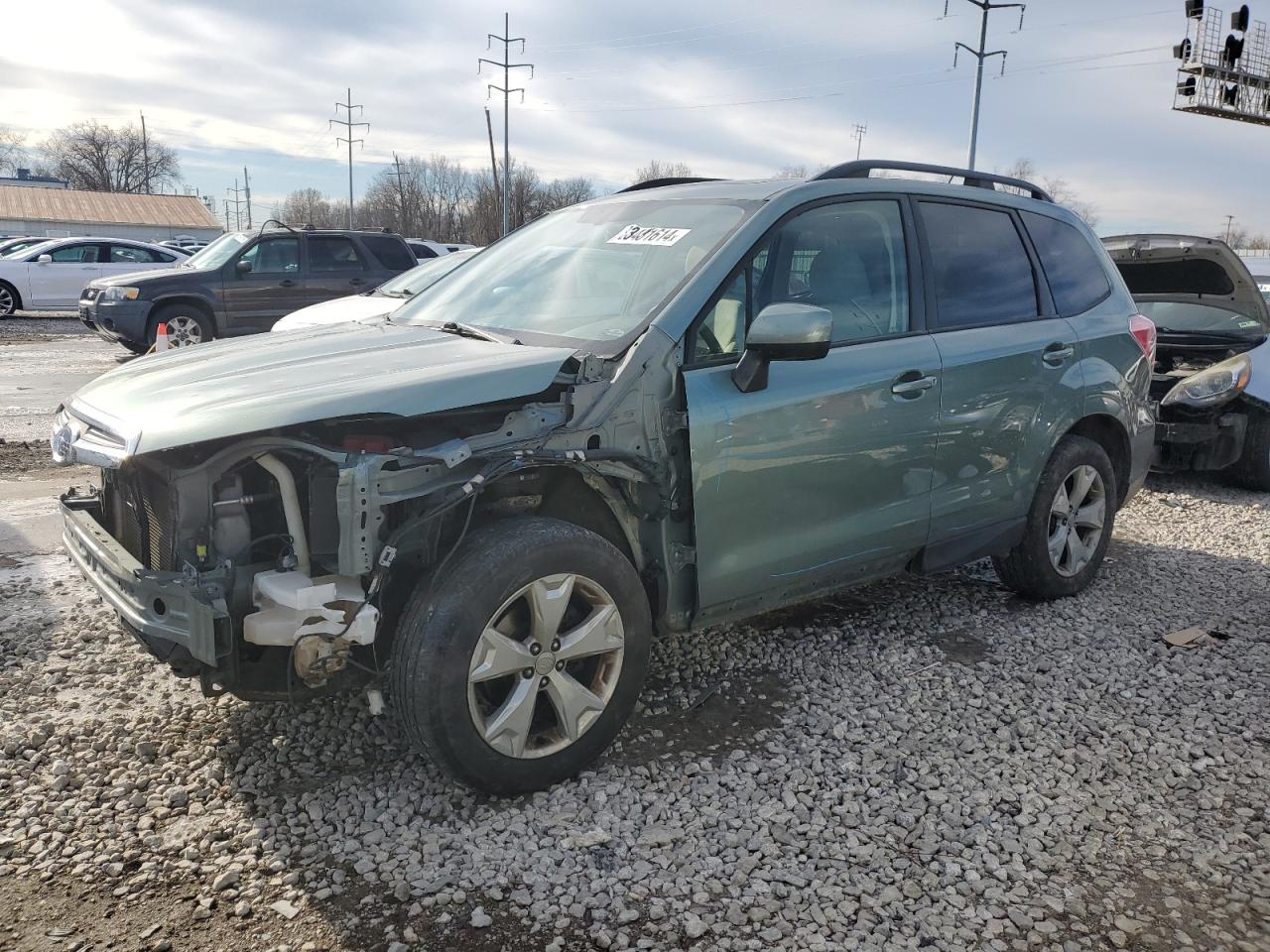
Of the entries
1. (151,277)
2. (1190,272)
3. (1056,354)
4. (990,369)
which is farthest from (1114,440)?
Result: (151,277)

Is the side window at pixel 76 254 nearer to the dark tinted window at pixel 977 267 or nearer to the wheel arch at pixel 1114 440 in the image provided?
the dark tinted window at pixel 977 267

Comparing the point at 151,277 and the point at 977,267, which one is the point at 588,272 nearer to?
the point at 977,267

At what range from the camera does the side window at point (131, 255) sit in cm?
1947

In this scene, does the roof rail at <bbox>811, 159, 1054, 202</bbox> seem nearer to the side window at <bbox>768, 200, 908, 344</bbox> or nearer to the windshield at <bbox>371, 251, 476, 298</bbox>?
the side window at <bbox>768, 200, 908, 344</bbox>

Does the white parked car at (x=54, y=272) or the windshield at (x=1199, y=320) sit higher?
the white parked car at (x=54, y=272)

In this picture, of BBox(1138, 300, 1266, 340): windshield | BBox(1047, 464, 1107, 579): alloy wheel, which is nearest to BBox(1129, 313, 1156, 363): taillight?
BBox(1047, 464, 1107, 579): alloy wheel

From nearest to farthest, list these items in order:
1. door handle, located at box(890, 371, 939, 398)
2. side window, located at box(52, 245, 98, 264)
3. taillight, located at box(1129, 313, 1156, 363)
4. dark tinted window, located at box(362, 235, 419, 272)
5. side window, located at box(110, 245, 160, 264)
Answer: door handle, located at box(890, 371, 939, 398) → taillight, located at box(1129, 313, 1156, 363) → dark tinted window, located at box(362, 235, 419, 272) → side window, located at box(52, 245, 98, 264) → side window, located at box(110, 245, 160, 264)

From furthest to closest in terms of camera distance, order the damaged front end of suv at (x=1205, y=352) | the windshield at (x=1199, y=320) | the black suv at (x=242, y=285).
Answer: the black suv at (x=242, y=285) → the windshield at (x=1199, y=320) → the damaged front end of suv at (x=1205, y=352)

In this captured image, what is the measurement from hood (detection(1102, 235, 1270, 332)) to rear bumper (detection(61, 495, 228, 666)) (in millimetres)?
7403

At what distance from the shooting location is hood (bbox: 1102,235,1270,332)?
7.84m

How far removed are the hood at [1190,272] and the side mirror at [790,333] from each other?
224 inches

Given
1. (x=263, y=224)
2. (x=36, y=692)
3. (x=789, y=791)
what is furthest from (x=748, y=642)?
(x=263, y=224)

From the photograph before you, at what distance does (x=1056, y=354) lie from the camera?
14.9ft

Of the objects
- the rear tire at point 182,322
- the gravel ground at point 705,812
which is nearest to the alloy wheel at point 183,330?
the rear tire at point 182,322
